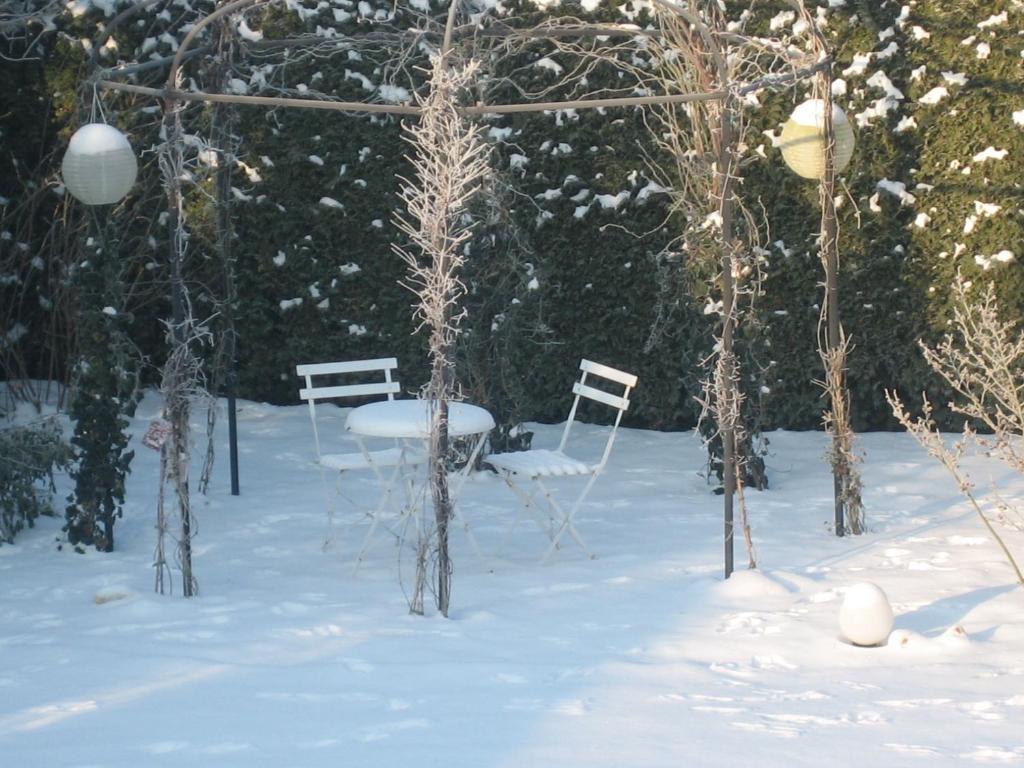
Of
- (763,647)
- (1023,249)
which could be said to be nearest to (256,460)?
(763,647)

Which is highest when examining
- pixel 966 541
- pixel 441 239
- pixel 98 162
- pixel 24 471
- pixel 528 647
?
pixel 98 162

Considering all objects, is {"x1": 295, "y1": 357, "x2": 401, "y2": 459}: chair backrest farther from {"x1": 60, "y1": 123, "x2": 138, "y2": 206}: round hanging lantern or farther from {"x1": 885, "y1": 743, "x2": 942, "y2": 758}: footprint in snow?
{"x1": 885, "y1": 743, "x2": 942, "y2": 758}: footprint in snow

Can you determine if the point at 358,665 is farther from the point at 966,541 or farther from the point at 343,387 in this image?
the point at 966,541

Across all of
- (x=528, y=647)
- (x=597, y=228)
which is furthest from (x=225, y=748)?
(x=597, y=228)

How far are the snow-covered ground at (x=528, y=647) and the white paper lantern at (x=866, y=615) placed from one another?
6 centimetres

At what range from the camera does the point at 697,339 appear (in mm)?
6633

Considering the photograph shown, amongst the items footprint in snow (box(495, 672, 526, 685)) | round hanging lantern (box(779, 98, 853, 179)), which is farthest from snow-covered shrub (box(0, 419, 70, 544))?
round hanging lantern (box(779, 98, 853, 179))

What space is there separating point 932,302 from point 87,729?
17.1ft

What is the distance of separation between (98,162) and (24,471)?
1.51 metres

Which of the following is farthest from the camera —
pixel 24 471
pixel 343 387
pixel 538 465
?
pixel 343 387

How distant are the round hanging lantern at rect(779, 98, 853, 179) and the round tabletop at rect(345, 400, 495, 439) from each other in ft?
5.33

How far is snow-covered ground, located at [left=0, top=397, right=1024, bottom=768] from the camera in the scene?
332 centimetres

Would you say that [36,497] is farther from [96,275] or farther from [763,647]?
[763,647]

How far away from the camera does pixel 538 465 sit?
17.1ft
